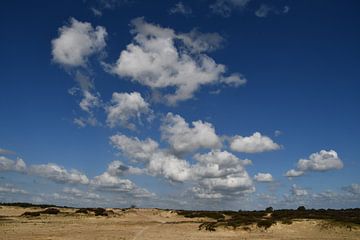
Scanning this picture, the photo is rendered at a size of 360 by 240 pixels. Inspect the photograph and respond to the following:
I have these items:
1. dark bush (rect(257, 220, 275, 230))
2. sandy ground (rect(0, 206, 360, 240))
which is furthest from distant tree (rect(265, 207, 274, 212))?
dark bush (rect(257, 220, 275, 230))

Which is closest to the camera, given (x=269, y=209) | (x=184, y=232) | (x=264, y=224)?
(x=184, y=232)

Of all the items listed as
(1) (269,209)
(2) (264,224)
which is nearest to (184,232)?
(2) (264,224)

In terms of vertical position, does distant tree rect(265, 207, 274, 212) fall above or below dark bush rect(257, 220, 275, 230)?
above

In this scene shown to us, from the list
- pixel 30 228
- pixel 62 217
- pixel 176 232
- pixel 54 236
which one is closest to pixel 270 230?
pixel 176 232

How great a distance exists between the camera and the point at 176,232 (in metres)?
48.1

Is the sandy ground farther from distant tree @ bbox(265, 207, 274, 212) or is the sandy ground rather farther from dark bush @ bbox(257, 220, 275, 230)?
distant tree @ bbox(265, 207, 274, 212)

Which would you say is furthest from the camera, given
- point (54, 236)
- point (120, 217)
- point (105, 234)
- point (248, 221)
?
point (120, 217)

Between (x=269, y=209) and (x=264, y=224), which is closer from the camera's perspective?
(x=264, y=224)

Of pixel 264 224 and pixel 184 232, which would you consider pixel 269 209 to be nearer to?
pixel 264 224

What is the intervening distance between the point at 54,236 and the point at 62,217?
2645 centimetres

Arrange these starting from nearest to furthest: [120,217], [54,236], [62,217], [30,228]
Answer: [54,236] → [30,228] → [62,217] → [120,217]

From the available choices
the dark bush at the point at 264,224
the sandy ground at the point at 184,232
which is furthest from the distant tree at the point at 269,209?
the dark bush at the point at 264,224

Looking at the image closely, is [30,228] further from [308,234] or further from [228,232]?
[308,234]

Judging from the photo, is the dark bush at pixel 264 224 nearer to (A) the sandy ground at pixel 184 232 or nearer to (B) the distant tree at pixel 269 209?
(A) the sandy ground at pixel 184 232
